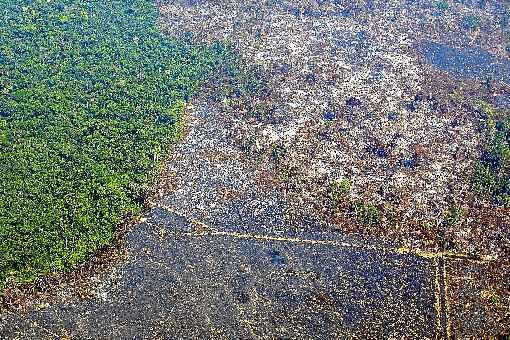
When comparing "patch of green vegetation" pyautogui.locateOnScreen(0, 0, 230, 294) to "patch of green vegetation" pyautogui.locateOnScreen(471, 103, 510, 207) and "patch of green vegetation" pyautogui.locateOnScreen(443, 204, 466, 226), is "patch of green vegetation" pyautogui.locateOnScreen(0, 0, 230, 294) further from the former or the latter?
"patch of green vegetation" pyautogui.locateOnScreen(443, 204, 466, 226)

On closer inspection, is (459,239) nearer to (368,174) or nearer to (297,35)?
(368,174)

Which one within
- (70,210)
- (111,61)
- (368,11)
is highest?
(368,11)

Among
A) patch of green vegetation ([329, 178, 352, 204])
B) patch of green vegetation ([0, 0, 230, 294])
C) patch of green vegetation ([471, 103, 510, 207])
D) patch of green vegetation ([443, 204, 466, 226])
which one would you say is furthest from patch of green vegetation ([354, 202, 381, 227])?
patch of green vegetation ([0, 0, 230, 294])

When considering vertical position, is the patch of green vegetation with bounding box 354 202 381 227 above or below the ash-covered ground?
below

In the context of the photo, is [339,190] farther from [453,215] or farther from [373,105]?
[373,105]

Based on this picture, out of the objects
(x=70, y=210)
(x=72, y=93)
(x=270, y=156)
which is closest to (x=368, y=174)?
(x=270, y=156)

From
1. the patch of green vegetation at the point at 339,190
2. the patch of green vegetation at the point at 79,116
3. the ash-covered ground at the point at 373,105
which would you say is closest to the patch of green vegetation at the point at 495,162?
the ash-covered ground at the point at 373,105
